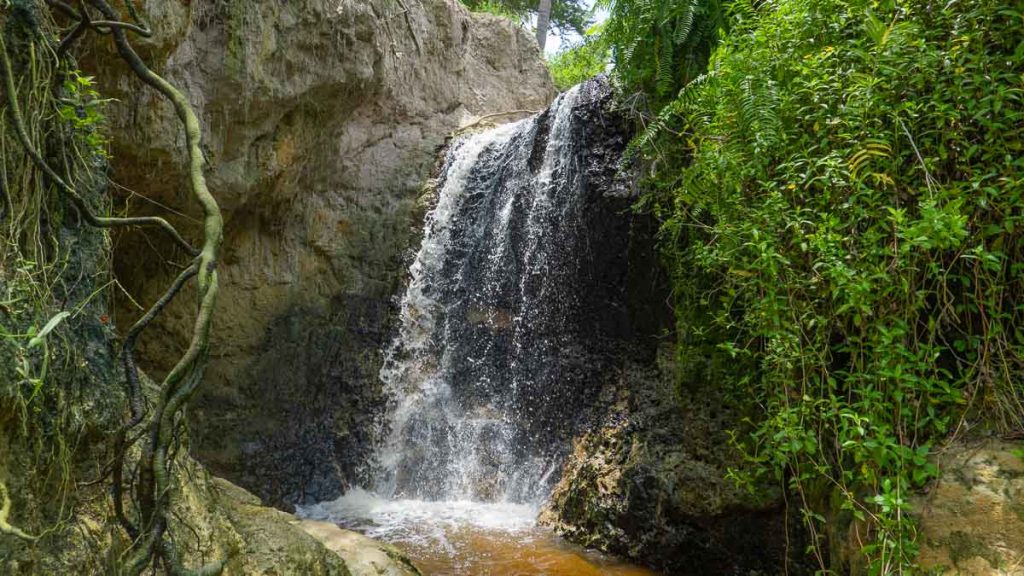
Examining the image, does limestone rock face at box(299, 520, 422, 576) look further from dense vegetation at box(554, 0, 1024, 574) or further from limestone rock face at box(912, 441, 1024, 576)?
limestone rock face at box(912, 441, 1024, 576)

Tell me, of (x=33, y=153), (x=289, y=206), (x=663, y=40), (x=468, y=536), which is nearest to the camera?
(x=33, y=153)

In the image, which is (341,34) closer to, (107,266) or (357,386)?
(357,386)

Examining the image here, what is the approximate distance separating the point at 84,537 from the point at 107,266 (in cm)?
93

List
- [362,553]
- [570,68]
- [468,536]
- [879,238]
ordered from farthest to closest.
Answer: [570,68]
[468,536]
[362,553]
[879,238]

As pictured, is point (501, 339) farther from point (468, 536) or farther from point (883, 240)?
point (883, 240)

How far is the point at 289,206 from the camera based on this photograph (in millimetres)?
7039

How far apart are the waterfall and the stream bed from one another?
0.91 feet

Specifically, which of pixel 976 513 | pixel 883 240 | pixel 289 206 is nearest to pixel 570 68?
pixel 289 206

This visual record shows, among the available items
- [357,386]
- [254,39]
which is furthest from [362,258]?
[254,39]

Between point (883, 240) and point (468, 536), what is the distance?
3.55 meters

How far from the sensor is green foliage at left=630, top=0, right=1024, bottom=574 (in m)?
2.57

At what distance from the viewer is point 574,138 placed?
6.52 m

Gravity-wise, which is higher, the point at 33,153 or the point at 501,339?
the point at 33,153

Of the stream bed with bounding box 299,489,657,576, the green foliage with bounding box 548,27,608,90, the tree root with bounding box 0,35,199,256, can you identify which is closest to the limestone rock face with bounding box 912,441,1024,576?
the stream bed with bounding box 299,489,657,576
